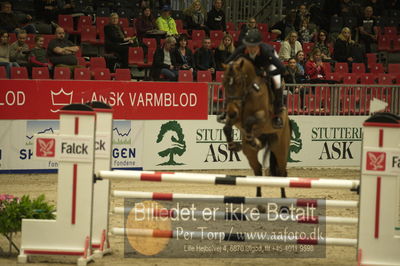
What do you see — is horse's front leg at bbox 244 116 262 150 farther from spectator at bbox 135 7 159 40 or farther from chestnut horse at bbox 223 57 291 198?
spectator at bbox 135 7 159 40

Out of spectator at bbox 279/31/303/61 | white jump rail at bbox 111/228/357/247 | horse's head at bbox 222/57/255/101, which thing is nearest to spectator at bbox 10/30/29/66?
spectator at bbox 279/31/303/61

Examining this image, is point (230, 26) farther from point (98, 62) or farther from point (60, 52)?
point (60, 52)

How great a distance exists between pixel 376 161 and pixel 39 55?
9.96 meters

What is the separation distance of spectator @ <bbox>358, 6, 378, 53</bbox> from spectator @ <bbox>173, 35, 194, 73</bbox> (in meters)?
6.16

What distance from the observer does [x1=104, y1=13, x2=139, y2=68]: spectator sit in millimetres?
17250

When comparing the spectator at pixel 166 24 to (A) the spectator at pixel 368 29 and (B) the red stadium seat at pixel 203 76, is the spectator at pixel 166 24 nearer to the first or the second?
(B) the red stadium seat at pixel 203 76

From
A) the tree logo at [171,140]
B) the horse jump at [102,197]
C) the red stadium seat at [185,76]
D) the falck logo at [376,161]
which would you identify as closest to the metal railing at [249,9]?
the red stadium seat at [185,76]

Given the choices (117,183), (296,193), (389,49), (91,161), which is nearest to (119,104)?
(117,183)

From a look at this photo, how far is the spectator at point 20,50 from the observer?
51.8 feet

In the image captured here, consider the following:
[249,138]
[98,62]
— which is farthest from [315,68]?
[249,138]

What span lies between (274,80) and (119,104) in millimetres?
5329

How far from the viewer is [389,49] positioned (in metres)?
21.5

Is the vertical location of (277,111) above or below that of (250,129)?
above

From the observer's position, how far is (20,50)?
1589 centimetres
